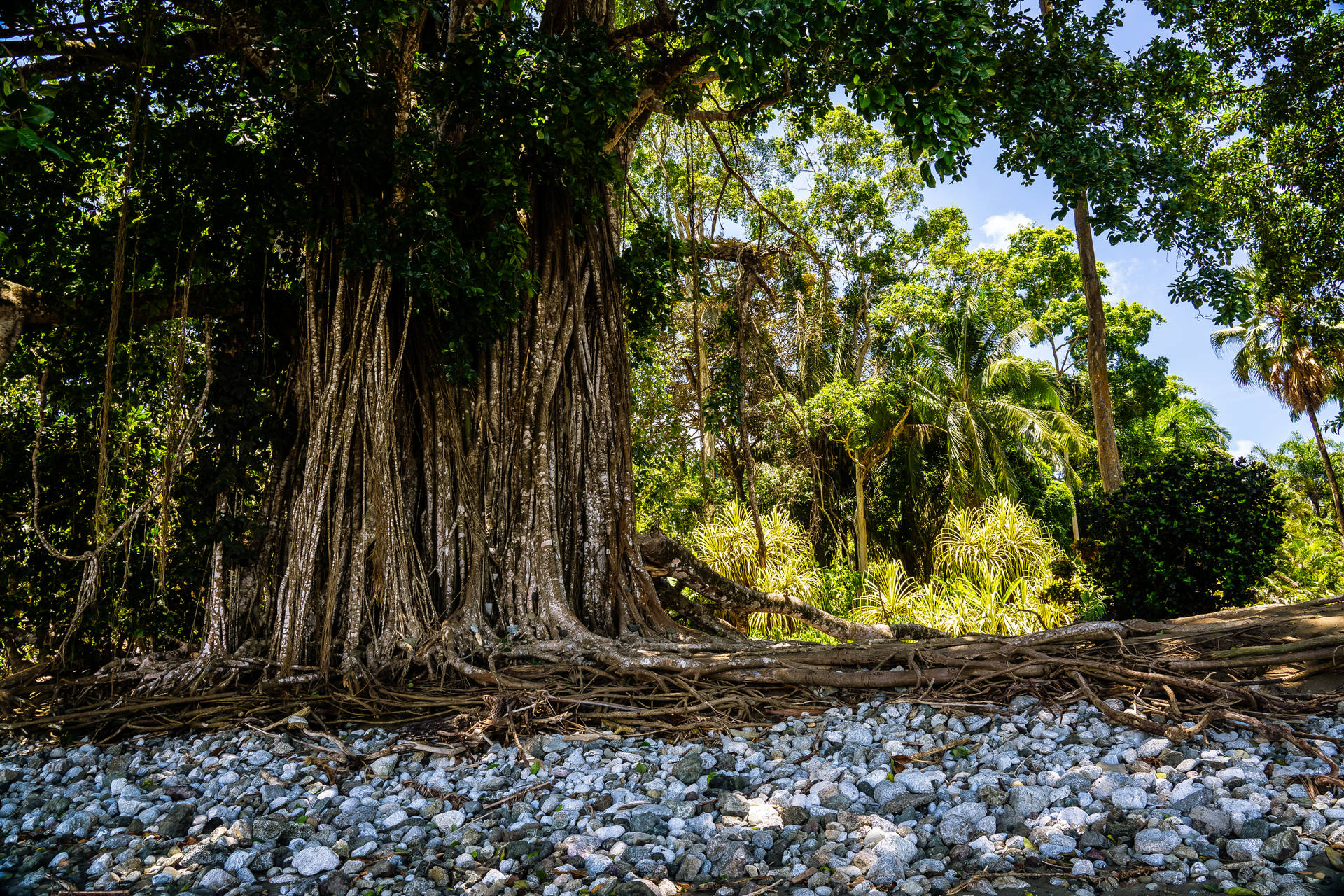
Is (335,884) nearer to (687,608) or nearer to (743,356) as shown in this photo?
(687,608)

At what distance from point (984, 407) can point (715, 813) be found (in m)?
12.8

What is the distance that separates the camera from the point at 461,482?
4.43m

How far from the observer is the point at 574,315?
15.6 feet

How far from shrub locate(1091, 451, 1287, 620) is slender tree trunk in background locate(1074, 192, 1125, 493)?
2365 millimetres

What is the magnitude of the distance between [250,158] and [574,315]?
79.9 inches

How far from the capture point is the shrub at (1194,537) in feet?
18.6

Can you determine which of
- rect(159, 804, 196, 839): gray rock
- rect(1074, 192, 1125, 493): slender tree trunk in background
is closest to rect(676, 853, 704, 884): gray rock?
rect(159, 804, 196, 839): gray rock

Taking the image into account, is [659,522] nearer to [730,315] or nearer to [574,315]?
[730,315]

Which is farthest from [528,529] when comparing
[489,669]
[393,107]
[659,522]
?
[659,522]

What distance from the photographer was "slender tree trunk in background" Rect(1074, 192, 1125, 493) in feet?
28.1

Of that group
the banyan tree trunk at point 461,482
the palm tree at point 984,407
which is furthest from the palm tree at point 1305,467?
the banyan tree trunk at point 461,482

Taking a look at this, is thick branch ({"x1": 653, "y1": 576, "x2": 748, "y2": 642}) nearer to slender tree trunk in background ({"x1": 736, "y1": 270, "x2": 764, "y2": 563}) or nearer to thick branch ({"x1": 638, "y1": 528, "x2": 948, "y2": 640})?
thick branch ({"x1": 638, "y1": 528, "x2": 948, "y2": 640})

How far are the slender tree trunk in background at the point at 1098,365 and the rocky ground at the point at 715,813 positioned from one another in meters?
6.40

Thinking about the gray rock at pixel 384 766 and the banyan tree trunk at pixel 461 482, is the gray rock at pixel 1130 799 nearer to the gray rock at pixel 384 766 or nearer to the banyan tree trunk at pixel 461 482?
the gray rock at pixel 384 766
